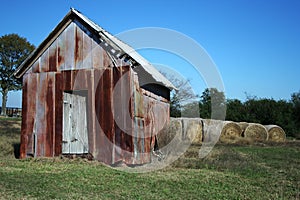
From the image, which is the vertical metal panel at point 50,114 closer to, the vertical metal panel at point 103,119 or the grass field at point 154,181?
the grass field at point 154,181

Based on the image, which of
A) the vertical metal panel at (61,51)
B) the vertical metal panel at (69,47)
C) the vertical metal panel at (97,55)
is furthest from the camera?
the vertical metal panel at (61,51)

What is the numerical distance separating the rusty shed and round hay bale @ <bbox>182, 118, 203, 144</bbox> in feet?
24.4

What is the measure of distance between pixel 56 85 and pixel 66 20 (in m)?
2.32

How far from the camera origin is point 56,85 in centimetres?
1079

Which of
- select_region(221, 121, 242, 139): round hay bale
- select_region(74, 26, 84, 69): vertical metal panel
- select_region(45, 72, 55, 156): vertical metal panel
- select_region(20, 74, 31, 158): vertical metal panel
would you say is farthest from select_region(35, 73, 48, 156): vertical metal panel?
select_region(221, 121, 242, 139): round hay bale

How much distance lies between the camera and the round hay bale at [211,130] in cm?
2008

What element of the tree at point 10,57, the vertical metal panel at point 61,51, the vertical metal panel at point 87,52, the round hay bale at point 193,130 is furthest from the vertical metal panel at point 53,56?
the tree at point 10,57

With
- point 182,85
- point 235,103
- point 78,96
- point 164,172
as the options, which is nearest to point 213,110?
point 235,103

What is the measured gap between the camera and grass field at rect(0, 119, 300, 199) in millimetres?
5641

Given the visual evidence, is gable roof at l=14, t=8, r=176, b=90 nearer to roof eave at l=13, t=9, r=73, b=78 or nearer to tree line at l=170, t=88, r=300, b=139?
roof eave at l=13, t=9, r=73, b=78

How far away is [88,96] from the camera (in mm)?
10375

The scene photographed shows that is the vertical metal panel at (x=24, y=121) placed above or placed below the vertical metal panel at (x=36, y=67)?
below

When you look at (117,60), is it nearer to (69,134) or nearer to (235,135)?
(69,134)

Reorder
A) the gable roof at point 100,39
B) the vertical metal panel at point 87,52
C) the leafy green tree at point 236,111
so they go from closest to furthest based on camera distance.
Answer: the gable roof at point 100,39 → the vertical metal panel at point 87,52 → the leafy green tree at point 236,111
